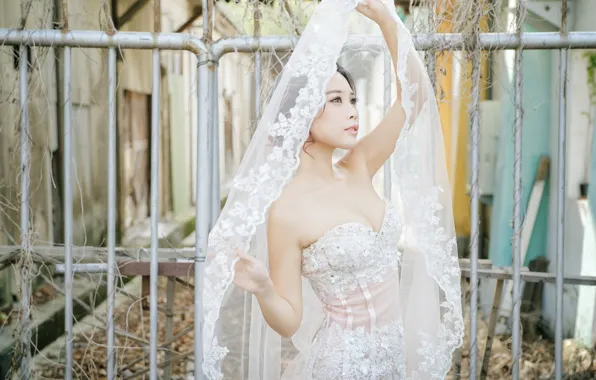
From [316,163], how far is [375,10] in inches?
19.8

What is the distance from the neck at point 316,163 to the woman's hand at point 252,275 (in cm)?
38

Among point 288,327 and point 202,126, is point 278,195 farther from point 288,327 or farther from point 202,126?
point 202,126

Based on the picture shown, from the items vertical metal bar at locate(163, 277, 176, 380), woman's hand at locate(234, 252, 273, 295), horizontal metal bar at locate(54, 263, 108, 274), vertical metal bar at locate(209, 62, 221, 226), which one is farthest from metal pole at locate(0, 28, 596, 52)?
vertical metal bar at locate(163, 277, 176, 380)

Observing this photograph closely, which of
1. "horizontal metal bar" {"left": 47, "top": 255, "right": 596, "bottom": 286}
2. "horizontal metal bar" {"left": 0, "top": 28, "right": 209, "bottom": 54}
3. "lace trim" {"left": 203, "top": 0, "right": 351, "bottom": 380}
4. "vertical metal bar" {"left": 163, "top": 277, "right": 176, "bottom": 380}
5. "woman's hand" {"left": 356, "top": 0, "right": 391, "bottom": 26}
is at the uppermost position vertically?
"horizontal metal bar" {"left": 0, "top": 28, "right": 209, "bottom": 54}

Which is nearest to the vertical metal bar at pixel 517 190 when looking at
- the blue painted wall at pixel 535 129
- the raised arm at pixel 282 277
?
the raised arm at pixel 282 277

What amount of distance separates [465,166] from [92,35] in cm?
558

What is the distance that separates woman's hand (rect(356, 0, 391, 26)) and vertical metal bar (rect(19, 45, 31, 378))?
5.07 feet

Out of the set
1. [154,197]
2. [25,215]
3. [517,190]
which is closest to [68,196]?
[25,215]

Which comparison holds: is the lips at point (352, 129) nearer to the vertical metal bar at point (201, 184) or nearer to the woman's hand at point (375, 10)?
the woman's hand at point (375, 10)

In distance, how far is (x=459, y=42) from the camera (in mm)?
2949

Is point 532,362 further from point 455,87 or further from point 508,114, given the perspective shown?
point 455,87

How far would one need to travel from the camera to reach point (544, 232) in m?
5.69

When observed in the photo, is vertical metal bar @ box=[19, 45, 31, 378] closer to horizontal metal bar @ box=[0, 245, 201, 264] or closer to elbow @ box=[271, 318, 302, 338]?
horizontal metal bar @ box=[0, 245, 201, 264]

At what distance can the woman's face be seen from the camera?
2.17 m
